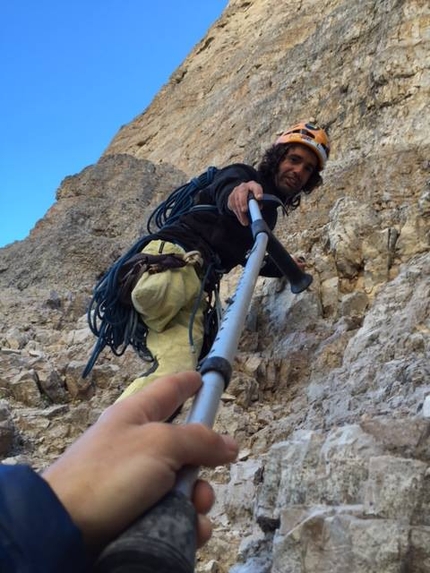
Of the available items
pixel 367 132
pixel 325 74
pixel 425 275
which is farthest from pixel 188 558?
pixel 325 74

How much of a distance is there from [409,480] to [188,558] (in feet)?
4.31

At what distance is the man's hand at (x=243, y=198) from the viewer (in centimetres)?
408

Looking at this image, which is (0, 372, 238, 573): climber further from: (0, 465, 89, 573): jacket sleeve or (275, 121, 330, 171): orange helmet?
(275, 121, 330, 171): orange helmet

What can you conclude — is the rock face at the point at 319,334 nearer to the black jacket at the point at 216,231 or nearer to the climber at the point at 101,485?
the black jacket at the point at 216,231

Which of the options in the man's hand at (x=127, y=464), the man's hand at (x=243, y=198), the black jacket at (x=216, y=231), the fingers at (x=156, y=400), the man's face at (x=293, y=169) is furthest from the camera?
the man's face at (x=293, y=169)

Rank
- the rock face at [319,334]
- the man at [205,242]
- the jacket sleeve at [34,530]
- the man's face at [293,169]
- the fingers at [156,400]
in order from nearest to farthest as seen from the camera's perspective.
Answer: the jacket sleeve at [34,530] → the fingers at [156,400] → the rock face at [319,334] → the man at [205,242] → the man's face at [293,169]

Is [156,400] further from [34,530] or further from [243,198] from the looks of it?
[243,198]

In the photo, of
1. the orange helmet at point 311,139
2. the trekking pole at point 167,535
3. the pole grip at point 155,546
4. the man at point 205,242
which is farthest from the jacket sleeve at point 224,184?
the pole grip at point 155,546

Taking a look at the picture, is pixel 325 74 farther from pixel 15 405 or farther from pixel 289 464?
pixel 289 464

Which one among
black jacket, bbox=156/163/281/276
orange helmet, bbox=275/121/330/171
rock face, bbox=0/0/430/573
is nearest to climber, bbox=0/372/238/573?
rock face, bbox=0/0/430/573

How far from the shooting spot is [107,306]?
186 inches

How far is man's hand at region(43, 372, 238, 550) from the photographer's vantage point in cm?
111

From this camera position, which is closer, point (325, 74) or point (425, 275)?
point (425, 275)

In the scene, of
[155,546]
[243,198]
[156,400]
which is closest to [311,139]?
[243,198]
